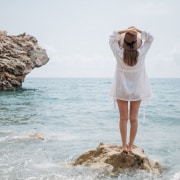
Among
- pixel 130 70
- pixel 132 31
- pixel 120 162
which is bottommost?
pixel 120 162

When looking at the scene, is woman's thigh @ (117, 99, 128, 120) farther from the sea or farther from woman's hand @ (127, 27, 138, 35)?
woman's hand @ (127, 27, 138, 35)

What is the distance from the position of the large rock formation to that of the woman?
115ft

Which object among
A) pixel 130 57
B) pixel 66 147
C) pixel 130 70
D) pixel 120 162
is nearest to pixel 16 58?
pixel 66 147

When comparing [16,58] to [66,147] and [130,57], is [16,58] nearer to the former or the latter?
[66,147]

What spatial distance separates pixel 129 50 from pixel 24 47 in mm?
39419

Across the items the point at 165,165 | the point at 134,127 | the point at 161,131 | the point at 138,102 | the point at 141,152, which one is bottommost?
the point at 161,131

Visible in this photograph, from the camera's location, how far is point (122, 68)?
584 cm

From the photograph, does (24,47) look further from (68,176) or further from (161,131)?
(68,176)

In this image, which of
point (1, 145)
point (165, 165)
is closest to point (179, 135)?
point (165, 165)

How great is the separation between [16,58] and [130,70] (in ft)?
121

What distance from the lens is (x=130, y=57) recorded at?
5.68 meters

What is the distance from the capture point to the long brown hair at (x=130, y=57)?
222 inches

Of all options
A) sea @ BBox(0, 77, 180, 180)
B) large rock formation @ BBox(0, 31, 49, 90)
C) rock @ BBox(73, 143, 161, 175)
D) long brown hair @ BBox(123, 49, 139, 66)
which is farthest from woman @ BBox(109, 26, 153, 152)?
large rock formation @ BBox(0, 31, 49, 90)

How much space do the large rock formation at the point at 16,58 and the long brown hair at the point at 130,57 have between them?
116 feet
